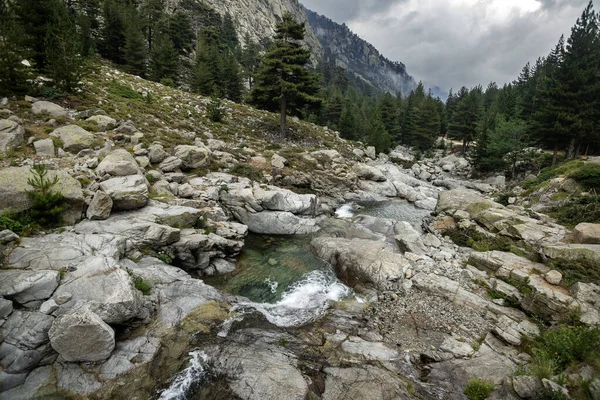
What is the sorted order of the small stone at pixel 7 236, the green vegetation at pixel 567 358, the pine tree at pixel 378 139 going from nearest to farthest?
1. the green vegetation at pixel 567 358
2. the small stone at pixel 7 236
3. the pine tree at pixel 378 139

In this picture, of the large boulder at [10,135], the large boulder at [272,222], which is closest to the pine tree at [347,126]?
the large boulder at [272,222]

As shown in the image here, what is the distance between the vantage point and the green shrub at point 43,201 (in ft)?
36.5

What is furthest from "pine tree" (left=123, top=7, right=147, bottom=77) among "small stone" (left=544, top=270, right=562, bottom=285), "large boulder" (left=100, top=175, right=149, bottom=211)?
"small stone" (left=544, top=270, right=562, bottom=285)

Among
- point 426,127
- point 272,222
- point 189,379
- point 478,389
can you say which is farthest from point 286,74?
point 426,127

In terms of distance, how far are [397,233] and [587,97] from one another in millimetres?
34106

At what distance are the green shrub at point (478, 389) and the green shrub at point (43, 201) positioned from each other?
649 inches

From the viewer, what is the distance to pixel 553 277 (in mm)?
11703

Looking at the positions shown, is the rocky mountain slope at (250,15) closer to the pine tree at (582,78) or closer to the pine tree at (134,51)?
the pine tree at (134,51)

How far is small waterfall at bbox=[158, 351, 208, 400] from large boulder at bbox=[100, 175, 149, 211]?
9062mm

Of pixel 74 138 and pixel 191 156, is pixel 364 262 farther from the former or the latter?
pixel 74 138

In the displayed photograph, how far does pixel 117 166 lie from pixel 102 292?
9.36 meters

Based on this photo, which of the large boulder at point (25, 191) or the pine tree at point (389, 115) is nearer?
the large boulder at point (25, 191)

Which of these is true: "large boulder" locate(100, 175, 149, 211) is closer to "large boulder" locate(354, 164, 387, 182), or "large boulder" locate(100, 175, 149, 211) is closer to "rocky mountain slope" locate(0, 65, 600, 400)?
"rocky mountain slope" locate(0, 65, 600, 400)

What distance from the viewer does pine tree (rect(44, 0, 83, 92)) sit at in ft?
69.0
